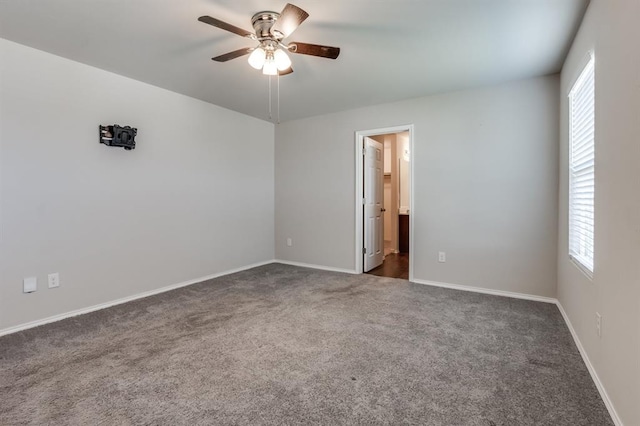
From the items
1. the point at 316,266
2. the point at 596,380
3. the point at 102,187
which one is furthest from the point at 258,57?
the point at 316,266

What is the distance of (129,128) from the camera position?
10.7ft

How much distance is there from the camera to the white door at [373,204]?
461cm

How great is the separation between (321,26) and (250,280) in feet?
10.1

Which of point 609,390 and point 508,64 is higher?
point 508,64

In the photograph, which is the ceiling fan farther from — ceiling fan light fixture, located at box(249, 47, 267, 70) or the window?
the window

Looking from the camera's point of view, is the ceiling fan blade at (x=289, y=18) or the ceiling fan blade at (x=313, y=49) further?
the ceiling fan blade at (x=313, y=49)

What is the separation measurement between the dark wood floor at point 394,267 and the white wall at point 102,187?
217cm

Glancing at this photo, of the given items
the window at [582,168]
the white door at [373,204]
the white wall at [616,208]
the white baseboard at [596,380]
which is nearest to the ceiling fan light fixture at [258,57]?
the white wall at [616,208]

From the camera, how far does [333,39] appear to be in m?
2.50

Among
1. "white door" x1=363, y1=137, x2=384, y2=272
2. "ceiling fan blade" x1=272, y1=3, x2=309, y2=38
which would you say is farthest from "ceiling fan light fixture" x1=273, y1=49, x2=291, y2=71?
"white door" x1=363, y1=137, x2=384, y2=272

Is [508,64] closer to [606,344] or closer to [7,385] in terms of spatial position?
[606,344]

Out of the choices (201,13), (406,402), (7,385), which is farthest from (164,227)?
(406,402)

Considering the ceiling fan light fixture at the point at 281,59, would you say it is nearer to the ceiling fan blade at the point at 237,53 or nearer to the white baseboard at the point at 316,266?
the ceiling fan blade at the point at 237,53

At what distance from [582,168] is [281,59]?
2.40 metres
